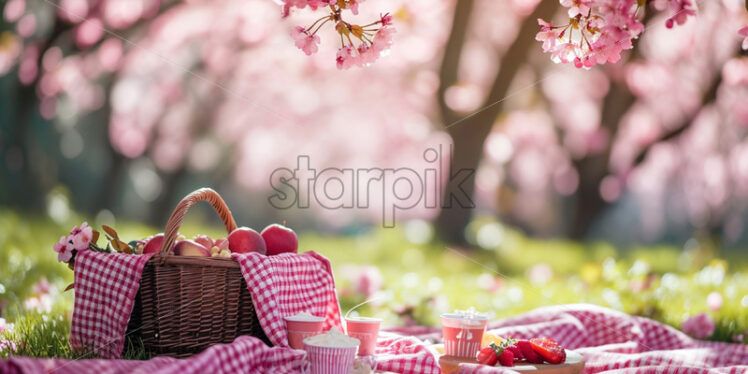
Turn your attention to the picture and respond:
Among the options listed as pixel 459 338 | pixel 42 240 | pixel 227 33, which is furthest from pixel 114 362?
pixel 227 33

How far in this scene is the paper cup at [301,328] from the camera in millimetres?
2561

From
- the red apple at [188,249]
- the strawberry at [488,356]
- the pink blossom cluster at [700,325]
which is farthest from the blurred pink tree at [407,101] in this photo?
the red apple at [188,249]

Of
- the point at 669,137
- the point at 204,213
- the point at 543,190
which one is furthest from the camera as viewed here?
the point at 543,190

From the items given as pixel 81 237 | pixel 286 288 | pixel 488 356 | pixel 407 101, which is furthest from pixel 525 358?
pixel 407 101

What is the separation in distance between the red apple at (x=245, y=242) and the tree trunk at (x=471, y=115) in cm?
286

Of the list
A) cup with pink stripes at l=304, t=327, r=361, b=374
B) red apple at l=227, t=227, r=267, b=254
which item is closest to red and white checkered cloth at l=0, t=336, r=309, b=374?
cup with pink stripes at l=304, t=327, r=361, b=374

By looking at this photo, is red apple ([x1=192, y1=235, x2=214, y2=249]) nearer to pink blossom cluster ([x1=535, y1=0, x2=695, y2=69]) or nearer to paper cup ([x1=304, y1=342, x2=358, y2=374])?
paper cup ([x1=304, y1=342, x2=358, y2=374])

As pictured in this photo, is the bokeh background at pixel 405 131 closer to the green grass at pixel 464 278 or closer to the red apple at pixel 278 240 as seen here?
the green grass at pixel 464 278

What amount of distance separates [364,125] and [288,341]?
5507mm

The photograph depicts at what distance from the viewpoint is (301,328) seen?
2.56 meters

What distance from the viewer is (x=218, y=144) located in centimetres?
798

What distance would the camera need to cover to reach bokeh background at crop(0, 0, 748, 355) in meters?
6.28

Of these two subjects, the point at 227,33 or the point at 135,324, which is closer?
the point at 135,324

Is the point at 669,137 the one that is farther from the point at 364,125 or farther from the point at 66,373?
the point at 66,373
